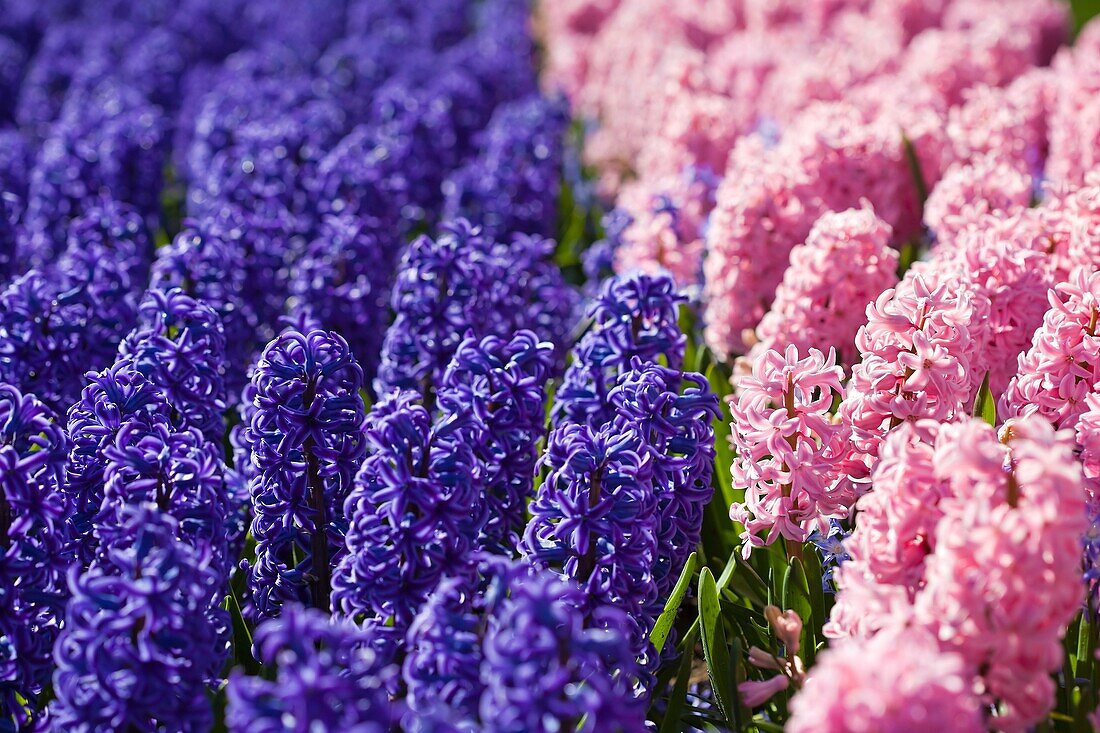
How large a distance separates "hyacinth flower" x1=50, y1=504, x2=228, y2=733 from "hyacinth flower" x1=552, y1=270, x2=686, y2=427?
129 centimetres

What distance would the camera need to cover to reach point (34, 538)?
2740 millimetres

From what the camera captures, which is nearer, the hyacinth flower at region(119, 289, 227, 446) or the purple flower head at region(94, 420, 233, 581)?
the purple flower head at region(94, 420, 233, 581)

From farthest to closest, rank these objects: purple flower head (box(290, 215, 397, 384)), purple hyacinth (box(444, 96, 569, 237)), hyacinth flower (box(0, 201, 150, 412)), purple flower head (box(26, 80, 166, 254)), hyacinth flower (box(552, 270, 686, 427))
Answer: purple hyacinth (box(444, 96, 569, 237))
purple flower head (box(26, 80, 166, 254))
purple flower head (box(290, 215, 397, 384))
hyacinth flower (box(0, 201, 150, 412))
hyacinth flower (box(552, 270, 686, 427))

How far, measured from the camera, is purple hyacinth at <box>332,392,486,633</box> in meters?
2.49

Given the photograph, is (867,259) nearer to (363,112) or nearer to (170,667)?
(170,667)

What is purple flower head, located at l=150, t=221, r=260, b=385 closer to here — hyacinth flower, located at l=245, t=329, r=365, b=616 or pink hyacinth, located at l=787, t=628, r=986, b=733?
hyacinth flower, located at l=245, t=329, r=365, b=616

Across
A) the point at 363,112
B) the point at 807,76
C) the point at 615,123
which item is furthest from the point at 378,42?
the point at 807,76

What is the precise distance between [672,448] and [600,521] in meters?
0.45

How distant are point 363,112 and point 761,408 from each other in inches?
238

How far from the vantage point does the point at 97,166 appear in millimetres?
5652

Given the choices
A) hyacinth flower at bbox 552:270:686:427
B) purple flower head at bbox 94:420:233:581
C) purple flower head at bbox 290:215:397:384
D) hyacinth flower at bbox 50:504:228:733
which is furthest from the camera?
purple flower head at bbox 290:215:397:384

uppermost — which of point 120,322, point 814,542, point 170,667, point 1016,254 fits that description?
point 1016,254

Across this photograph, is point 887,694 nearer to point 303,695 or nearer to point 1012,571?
point 1012,571

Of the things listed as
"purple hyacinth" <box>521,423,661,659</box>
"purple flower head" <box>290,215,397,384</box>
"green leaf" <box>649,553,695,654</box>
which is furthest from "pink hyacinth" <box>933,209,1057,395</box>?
"purple flower head" <box>290,215,397,384</box>
